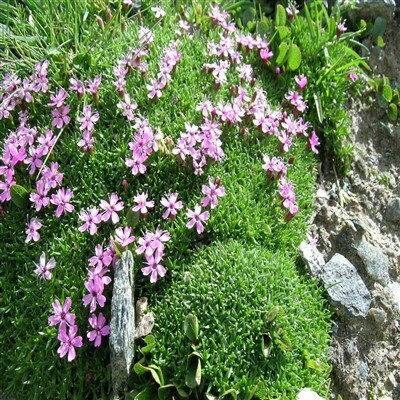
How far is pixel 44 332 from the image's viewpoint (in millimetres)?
3686

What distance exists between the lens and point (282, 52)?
4.86 m

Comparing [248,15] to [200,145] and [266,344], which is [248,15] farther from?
[266,344]

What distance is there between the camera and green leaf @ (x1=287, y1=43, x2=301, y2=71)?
4789 mm

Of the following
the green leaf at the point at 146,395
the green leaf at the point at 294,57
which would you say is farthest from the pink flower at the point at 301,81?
the green leaf at the point at 146,395

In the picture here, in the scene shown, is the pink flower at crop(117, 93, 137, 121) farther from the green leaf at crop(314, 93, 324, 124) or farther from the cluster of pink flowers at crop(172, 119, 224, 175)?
the green leaf at crop(314, 93, 324, 124)

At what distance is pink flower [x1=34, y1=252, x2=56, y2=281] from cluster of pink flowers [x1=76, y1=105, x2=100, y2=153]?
2.68 feet

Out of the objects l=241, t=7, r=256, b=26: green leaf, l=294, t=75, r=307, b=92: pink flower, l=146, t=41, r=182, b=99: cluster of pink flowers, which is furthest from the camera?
l=241, t=7, r=256, b=26: green leaf

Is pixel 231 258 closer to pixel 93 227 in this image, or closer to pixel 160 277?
pixel 160 277

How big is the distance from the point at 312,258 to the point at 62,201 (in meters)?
1.75

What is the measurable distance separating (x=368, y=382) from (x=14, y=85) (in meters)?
3.25

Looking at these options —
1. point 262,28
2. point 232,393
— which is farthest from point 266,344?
point 262,28

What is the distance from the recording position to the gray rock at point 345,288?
4086 mm

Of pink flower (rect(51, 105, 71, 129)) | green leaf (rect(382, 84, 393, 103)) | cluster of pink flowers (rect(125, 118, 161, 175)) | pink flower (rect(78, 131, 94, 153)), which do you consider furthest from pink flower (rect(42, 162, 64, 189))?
green leaf (rect(382, 84, 393, 103))

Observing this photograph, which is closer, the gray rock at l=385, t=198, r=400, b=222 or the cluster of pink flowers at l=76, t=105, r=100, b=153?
the cluster of pink flowers at l=76, t=105, r=100, b=153
